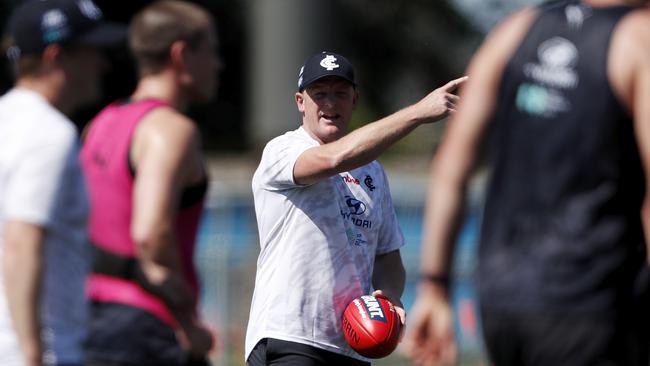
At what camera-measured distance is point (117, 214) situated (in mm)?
5891

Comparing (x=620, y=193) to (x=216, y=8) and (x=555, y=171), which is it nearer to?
(x=555, y=171)

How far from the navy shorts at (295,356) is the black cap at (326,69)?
3.38 feet

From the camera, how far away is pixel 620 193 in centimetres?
392

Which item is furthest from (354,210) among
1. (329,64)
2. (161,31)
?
(161,31)

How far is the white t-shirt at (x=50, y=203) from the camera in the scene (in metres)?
4.56

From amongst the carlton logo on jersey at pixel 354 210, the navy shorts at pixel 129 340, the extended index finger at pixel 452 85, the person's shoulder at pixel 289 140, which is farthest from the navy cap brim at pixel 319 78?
the navy shorts at pixel 129 340

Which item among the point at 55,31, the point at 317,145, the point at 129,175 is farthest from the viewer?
the point at 129,175

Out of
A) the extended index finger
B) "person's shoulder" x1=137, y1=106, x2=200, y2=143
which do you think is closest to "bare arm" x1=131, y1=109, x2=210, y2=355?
"person's shoulder" x1=137, y1=106, x2=200, y2=143

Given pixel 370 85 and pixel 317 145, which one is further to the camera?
pixel 370 85

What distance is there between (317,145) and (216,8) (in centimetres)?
1881

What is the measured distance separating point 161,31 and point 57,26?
4.18 feet

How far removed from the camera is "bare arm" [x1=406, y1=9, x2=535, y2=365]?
153 inches

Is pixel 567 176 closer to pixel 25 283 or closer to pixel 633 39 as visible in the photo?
pixel 633 39

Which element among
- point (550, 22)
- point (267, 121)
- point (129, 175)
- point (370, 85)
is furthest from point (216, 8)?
point (550, 22)
